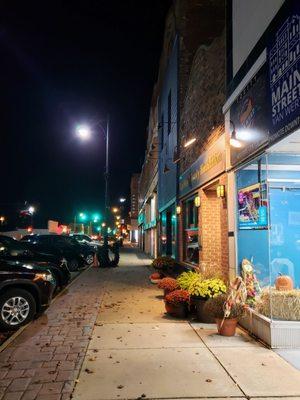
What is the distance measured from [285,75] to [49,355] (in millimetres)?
5411

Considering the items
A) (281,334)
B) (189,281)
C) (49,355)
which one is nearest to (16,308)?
(49,355)

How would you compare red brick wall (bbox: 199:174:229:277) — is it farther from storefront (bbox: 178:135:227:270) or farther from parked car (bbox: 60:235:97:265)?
parked car (bbox: 60:235:97:265)

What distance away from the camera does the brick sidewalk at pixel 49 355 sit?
464cm

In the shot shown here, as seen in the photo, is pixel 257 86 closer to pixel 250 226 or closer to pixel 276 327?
pixel 250 226

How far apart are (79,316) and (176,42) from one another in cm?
1335

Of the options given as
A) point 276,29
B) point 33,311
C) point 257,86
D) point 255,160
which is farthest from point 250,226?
point 33,311

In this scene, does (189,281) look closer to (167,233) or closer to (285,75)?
(285,75)

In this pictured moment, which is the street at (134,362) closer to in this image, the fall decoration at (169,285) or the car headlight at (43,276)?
the fall decoration at (169,285)

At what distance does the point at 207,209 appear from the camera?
11.2 meters

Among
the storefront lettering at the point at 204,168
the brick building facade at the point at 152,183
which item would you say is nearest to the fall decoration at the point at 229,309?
the storefront lettering at the point at 204,168

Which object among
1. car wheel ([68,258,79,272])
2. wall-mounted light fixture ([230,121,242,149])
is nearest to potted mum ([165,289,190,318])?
wall-mounted light fixture ([230,121,242,149])

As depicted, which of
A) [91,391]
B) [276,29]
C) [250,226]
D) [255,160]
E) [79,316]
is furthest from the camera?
[79,316]

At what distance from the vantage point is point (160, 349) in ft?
20.4

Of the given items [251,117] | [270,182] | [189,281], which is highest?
[251,117]
